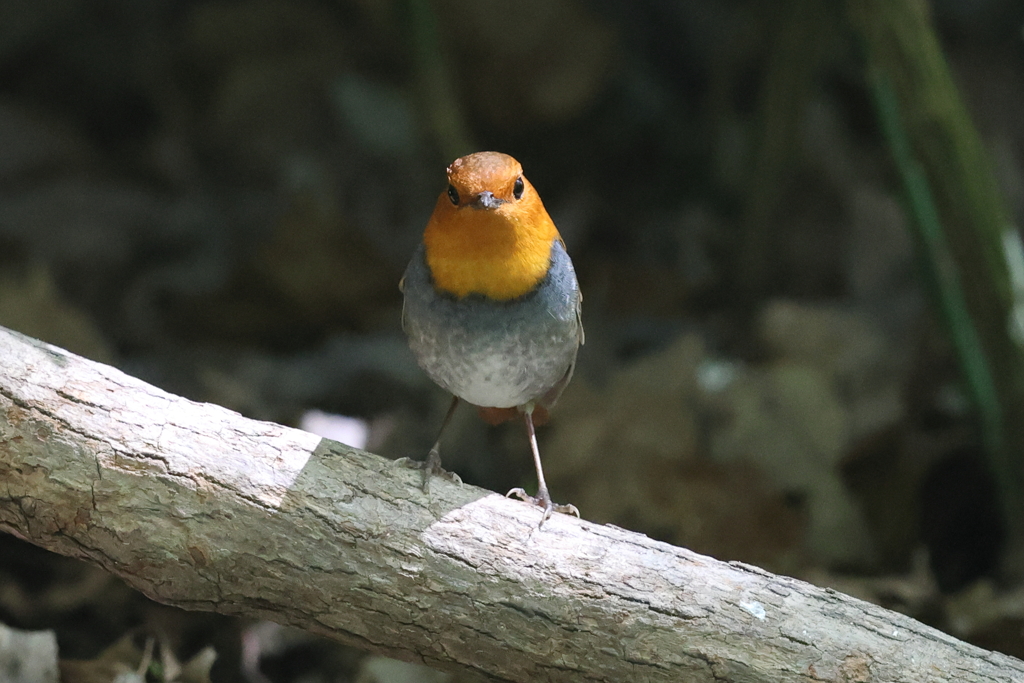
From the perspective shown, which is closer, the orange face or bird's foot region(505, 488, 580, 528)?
the orange face

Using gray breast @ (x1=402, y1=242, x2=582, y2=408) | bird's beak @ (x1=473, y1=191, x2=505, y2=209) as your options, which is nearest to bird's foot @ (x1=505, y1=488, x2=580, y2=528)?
gray breast @ (x1=402, y1=242, x2=582, y2=408)

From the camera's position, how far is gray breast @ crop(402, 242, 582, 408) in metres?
2.94

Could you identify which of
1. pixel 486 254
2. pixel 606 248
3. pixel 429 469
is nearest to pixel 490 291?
pixel 486 254

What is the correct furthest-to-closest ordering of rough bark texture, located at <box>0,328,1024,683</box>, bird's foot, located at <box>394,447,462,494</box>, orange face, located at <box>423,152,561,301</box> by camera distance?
orange face, located at <box>423,152,561,301</box> → bird's foot, located at <box>394,447,462,494</box> → rough bark texture, located at <box>0,328,1024,683</box>

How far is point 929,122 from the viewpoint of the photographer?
3773 millimetres

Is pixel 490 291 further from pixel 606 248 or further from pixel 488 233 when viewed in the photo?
pixel 606 248

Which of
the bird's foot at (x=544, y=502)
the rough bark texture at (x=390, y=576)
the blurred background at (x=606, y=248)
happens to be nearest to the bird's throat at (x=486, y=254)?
the bird's foot at (x=544, y=502)

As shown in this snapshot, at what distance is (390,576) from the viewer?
2.47m

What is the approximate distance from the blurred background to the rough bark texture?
0.79 m

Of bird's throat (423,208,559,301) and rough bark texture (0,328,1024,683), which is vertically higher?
bird's throat (423,208,559,301)

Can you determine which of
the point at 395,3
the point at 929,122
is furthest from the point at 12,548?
the point at 929,122

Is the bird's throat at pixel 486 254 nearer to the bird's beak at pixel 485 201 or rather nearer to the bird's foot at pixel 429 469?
the bird's beak at pixel 485 201

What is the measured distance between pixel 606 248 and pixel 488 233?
3.68 m

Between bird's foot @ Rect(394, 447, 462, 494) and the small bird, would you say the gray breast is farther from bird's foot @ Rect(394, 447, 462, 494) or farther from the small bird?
bird's foot @ Rect(394, 447, 462, 494)
